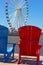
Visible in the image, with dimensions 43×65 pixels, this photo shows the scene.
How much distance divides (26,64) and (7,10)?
23630 millimetres

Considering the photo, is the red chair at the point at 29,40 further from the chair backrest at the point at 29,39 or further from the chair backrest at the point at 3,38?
the chair backrest at the point at 3,38

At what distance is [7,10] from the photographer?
28984mm

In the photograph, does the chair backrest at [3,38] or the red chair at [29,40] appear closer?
the red chair at [29,40]

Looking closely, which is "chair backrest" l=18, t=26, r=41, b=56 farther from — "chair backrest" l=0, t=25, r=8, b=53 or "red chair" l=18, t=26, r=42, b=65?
"chair backrest" l=0, t=25, r=8, b=53

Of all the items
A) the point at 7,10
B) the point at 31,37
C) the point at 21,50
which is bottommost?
the point at 21,50

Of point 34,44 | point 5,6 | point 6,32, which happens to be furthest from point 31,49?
point 5,6

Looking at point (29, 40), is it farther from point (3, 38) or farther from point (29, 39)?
point (3, 38)

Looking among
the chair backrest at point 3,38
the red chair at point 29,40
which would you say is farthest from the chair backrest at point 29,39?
the chair backrest at point 3,38

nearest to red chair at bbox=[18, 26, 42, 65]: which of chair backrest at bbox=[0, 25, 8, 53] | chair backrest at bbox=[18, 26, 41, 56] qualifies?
chair backrest at bbox=[18, 26, 41, 56]

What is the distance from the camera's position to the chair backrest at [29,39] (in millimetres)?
5750

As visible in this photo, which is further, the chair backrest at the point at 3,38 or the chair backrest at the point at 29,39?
the chair backrest at the point at 3,38

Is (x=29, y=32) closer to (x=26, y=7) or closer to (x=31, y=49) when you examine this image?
(x=31, y=49)

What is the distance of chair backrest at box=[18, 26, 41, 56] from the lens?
5.75 metres

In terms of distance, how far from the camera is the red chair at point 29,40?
5747 millimetres
